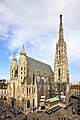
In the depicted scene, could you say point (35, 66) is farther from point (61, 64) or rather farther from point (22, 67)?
point (61, 64)

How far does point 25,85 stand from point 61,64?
132 feet

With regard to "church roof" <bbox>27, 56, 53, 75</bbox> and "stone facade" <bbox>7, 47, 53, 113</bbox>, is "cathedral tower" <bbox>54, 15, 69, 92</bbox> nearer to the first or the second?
"church roof" <bbox>27, 56, 53, 75</bbox>

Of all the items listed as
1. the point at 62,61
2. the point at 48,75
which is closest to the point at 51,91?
the point at 48,75

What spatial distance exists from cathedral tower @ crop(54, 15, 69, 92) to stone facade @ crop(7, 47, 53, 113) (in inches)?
748

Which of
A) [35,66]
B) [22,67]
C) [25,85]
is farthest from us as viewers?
[35,66]

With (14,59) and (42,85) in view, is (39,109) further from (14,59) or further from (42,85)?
(14,59)

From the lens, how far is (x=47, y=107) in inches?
3452

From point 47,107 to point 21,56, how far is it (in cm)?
3048

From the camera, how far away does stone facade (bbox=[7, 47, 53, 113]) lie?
3211 inches

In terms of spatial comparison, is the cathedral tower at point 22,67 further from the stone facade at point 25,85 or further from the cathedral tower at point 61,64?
the cathedral tower at point 61,64

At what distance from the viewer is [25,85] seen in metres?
81.9

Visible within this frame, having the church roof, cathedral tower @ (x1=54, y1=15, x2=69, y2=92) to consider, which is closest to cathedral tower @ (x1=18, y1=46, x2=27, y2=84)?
the church roof

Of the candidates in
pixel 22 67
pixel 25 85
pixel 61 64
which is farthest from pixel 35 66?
pixel 61 64

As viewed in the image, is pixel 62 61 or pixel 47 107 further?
pixel 62 61
